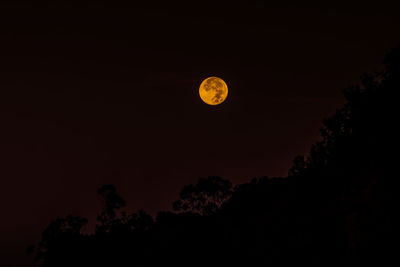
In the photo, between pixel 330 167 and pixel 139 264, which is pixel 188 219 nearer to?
pixel 139 264

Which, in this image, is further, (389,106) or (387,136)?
(389,106)

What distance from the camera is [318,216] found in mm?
35531

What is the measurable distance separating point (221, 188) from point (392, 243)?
2186 inches

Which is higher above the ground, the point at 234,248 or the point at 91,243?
the point at 91,243

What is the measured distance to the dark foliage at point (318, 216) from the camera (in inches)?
1195

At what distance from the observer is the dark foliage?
30344 mm

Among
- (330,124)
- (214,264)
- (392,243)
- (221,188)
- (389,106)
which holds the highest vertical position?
(221,188)

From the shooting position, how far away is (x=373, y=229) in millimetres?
29406

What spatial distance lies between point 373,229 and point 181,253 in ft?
77.2

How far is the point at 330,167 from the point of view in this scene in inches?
1597

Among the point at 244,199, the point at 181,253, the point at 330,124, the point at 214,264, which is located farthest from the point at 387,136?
the point at 181,253

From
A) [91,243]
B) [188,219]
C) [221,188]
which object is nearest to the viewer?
[188,219]

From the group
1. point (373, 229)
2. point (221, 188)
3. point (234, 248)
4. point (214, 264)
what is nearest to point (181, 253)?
point (214, 264)

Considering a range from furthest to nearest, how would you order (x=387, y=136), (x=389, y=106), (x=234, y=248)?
(x=234, y=248) < (x=389, y=106) < (x=387, y=136)
